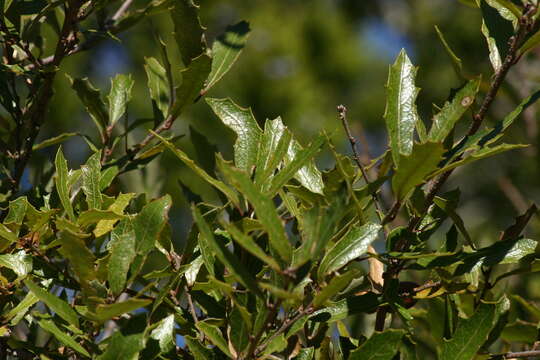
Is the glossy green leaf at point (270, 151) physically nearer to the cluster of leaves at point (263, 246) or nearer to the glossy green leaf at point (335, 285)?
the cluster of leaves at point (263, 246)

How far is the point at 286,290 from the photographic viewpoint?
2.01 ft

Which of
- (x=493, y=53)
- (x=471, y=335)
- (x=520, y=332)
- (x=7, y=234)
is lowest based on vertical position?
(x=520, y=332)

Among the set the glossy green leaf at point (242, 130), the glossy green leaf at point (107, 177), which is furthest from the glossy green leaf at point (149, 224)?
the glossy green leaf at point (107, 177)

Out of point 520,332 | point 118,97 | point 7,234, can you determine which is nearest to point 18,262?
point 7,234

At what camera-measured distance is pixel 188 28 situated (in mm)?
918

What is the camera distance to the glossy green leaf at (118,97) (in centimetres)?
105

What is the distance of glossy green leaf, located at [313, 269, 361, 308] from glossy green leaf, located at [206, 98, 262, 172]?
0.19 m

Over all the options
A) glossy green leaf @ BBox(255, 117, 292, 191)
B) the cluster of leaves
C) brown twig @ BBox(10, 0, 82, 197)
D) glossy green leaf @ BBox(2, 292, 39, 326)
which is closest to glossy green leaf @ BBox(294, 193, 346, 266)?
the cluster of leaves

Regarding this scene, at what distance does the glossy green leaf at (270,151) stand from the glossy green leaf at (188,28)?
0.20 meters

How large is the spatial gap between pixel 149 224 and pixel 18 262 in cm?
16

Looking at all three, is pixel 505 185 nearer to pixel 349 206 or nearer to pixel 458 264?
pixel 458 264

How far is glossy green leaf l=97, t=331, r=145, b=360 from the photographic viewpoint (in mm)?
650

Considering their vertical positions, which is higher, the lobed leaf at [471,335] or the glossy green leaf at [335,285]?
the glossy green leaf at [335,285]

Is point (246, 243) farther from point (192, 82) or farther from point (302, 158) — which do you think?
point (192, 82)
